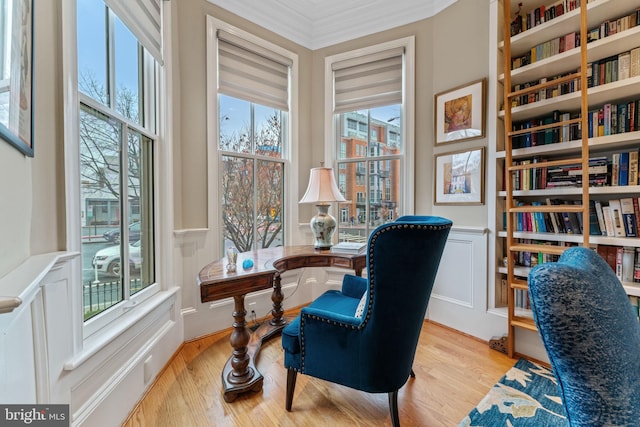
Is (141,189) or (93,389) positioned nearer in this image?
(93,389)

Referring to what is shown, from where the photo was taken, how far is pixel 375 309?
1278mm

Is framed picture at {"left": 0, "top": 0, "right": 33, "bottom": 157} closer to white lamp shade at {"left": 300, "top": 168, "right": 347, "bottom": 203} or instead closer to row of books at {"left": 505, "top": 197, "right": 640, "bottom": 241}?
white lamp shade at {"left": 300, "top": 168, "right": 347, "bottom": 203}

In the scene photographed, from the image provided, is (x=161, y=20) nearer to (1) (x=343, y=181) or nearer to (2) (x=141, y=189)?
(2) (x=141, y=189)

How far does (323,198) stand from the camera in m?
2.40

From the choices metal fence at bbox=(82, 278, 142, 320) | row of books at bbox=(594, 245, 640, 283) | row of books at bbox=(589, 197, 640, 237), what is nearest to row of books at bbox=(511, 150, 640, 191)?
row of books at bbox=(589, 197, 640, 237)

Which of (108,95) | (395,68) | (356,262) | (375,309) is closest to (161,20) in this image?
(108,95)

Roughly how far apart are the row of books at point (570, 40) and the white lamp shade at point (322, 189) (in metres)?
1.73

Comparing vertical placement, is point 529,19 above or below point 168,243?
above

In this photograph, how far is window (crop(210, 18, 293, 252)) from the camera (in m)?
2.65

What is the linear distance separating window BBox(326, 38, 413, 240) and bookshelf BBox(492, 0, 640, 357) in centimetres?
82

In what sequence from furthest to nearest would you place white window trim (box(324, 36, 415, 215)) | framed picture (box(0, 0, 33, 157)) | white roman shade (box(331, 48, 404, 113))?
white roman shade (box(331, 48, 404, 113)), white window trim (box(324, 36, 415, 215)), framed picture (box(0, 0, 33, 157))

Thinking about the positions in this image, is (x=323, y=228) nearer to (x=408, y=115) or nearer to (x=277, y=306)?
(x=277, y=306)

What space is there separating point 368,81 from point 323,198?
1.49 m

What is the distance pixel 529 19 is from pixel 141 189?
3117 millimetres
